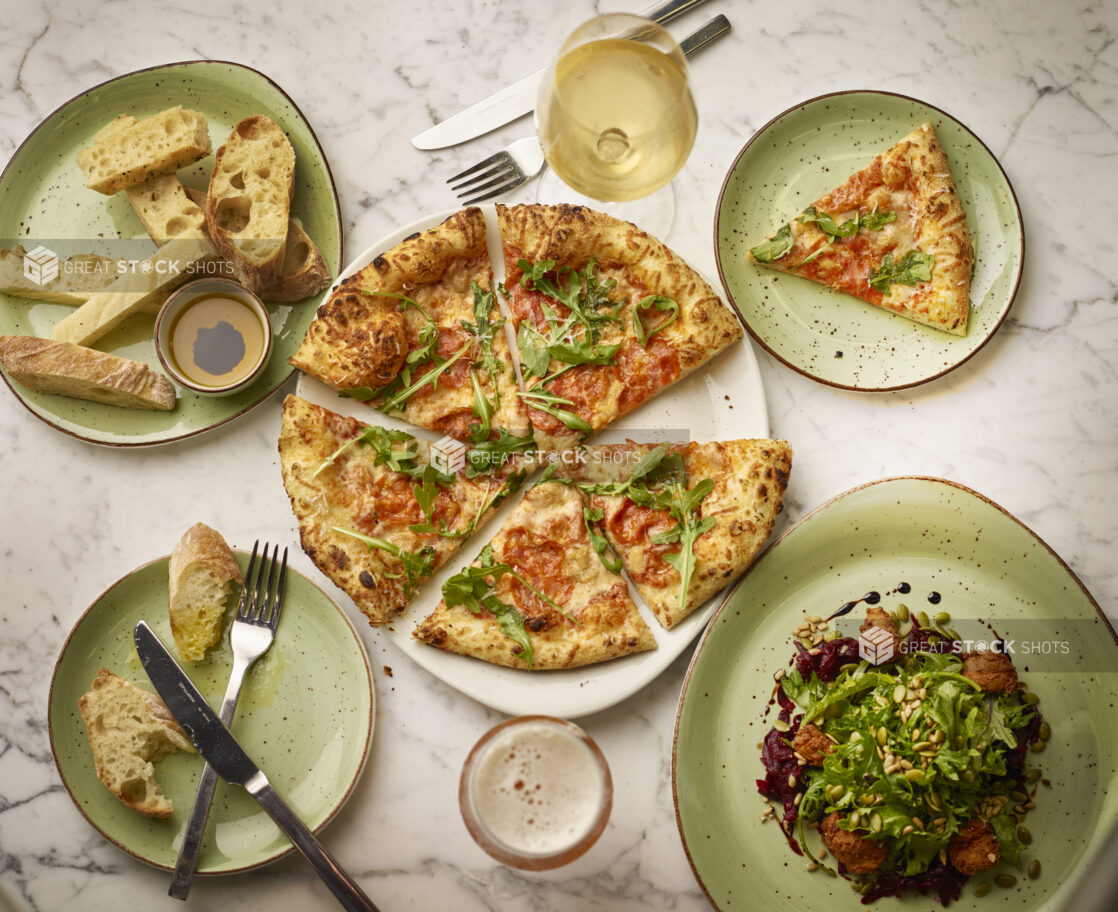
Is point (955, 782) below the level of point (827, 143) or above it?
below

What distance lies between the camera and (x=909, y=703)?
363 centimetres

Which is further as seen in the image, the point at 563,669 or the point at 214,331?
the point at 214,331

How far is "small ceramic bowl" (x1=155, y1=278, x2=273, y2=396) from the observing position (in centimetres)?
399

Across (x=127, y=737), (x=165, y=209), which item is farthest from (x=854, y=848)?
(x=165, y=209)

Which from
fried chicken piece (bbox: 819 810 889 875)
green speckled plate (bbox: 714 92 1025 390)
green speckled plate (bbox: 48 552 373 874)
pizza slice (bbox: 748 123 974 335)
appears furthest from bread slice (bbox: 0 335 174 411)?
fried chicken piece (bbox: 819 810 889 875)

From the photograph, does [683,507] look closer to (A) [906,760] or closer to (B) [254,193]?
(A) [906,760]

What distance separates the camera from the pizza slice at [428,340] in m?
3.87

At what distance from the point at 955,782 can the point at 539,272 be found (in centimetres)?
280

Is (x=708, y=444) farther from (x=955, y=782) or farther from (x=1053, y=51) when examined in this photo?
(x=1053, y=51)

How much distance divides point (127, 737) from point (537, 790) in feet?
6.03

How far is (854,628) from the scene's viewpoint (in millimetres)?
3896

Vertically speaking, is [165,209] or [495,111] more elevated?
[165,209]

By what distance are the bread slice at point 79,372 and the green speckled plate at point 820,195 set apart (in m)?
2.70

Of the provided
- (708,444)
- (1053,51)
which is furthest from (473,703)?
(1053,51)
